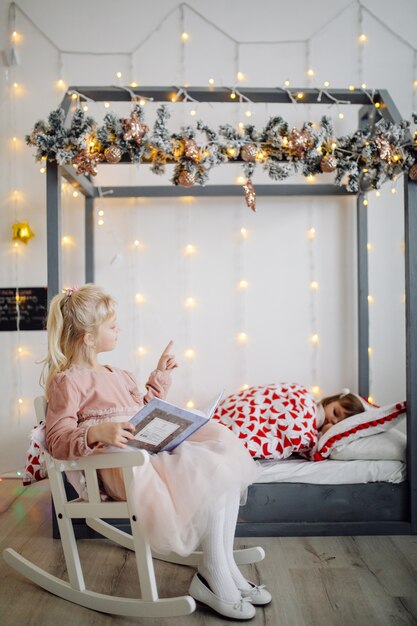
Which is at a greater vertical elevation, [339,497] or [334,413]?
[334,413]

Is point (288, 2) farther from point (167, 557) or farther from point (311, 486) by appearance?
point (167, 557)

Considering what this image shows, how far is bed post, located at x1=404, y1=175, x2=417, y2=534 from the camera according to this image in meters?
2.26

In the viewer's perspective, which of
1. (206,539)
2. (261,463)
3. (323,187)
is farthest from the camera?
(323,187)

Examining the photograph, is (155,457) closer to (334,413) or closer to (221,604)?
(221,604)

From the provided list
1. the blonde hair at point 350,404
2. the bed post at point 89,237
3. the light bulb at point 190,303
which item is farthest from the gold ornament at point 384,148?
the bed post at point 89,237

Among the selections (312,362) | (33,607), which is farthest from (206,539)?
(312,362)

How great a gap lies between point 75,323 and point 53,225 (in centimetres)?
53

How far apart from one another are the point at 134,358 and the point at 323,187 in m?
1.36

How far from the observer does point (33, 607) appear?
5.75 feet

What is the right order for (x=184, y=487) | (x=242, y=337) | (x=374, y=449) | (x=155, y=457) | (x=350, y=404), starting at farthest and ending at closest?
(x=242, y=337)
(x=350, y=404)
(x=374, y=449)
(x=155, y=457)
(x=184, y=487)

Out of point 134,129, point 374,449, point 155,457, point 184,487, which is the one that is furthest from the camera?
point 374,449

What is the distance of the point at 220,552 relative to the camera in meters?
1.69

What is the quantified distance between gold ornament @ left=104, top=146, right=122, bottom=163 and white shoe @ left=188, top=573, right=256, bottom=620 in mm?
1468

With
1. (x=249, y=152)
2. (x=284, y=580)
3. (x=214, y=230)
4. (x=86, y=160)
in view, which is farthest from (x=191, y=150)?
(x=284, y=580)
